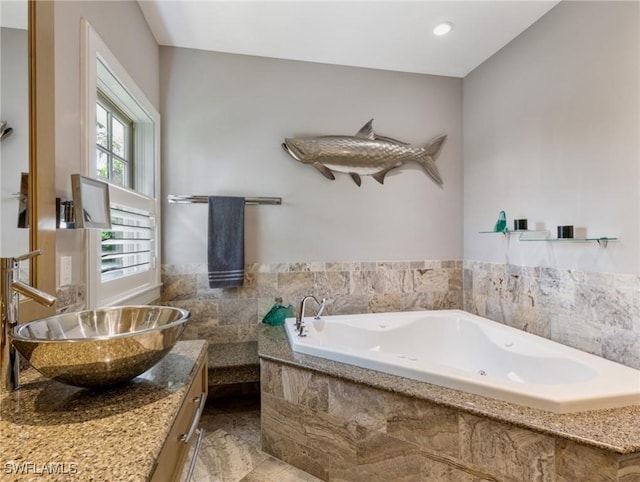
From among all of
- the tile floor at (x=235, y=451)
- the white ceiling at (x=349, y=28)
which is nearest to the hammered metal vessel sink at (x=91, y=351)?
the tile floor at (x=235, y=451)

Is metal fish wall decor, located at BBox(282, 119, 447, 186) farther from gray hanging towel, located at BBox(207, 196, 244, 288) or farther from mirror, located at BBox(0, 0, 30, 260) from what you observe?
mirror, located at BBox(0, 0, 30, 260)

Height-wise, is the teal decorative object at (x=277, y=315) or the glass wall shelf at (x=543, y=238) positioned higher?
the glass wall shelf at (x=543, y=238)

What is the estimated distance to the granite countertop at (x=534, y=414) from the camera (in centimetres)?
108

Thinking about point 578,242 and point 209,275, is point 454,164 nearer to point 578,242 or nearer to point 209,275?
point 578,242

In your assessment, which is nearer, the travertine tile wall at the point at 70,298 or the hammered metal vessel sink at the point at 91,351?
the hammered metal vessel sink at the point at 91,351

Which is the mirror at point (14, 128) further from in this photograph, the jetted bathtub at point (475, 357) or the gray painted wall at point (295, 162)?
the gray painted wall at point (295, 162)

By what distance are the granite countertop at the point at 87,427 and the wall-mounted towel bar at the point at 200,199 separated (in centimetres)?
166

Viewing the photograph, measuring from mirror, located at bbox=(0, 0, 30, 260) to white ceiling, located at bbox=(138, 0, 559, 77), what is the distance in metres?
1.33

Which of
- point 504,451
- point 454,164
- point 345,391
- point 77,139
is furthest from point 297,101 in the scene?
point 504,451

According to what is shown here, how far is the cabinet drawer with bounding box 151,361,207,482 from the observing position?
0.71 meters

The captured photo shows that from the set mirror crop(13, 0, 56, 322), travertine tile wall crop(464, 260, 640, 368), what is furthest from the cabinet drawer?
travertine tile wall crop(464, 260, 640, 368)

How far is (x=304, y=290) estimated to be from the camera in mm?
2689

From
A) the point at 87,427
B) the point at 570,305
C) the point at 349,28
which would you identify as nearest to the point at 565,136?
the point at 570,305

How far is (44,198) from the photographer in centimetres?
114
